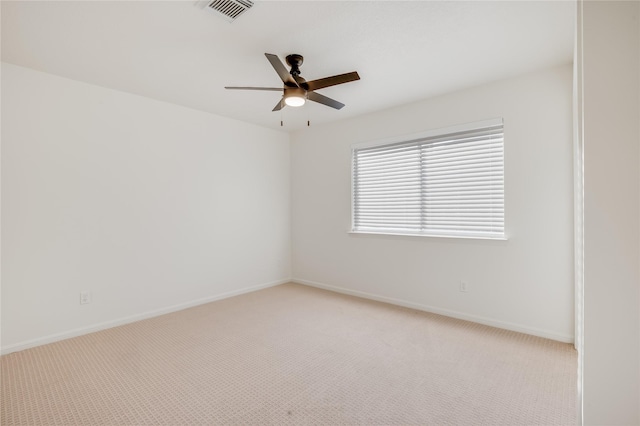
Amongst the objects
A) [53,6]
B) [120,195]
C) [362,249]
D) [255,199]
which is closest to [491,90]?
[362,249]

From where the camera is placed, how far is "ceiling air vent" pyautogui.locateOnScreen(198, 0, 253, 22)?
1.95 meters

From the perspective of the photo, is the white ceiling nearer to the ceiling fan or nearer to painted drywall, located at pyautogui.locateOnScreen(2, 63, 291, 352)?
the ceiling fan

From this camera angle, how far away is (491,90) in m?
3.25

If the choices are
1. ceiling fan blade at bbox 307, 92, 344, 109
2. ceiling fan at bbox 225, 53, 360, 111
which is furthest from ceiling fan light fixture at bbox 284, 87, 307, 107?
ceiling fan blade at bbox 307, 92, 344, 109

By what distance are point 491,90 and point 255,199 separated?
3.38m

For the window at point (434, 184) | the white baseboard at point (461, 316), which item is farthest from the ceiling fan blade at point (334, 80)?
the white baseboard at point (461, 316)

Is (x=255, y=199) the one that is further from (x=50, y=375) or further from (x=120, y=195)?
(x=50, y=375)

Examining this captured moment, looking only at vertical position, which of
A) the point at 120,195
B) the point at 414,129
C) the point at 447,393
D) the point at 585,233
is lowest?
the point at 447,393

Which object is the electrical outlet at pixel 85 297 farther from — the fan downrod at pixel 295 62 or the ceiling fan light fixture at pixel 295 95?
the fan downrod at pixel 295 62

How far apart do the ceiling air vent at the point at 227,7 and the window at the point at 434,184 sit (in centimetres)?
249

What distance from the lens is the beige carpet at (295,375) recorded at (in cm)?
189

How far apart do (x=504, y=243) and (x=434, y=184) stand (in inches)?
38.9

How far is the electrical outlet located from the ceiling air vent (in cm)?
296

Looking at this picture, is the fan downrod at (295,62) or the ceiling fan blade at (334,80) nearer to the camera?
the ceiling fan blade at (334,80)
